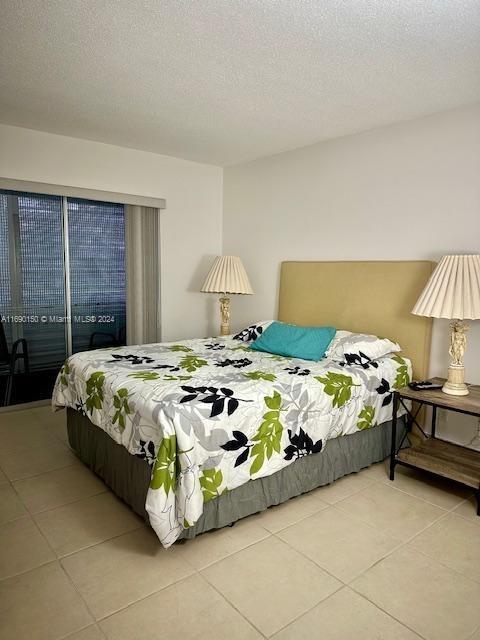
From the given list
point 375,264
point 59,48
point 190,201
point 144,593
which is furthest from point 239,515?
point 190,201

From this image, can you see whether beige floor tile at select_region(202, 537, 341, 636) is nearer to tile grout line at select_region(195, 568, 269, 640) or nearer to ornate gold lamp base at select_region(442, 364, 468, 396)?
tile grout line at select_region(195, 568, 269, 640)

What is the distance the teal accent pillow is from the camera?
10.3ft

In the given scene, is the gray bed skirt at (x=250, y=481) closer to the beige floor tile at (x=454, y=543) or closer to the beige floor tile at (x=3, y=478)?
the beige floor tile at (x=3, y=478)

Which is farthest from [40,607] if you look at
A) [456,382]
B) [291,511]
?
[456,382]

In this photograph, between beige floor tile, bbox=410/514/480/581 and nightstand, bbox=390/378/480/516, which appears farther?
nightstand, bbox=390/378/480/516

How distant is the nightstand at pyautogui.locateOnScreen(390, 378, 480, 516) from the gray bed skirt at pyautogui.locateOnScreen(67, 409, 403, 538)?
0.22m

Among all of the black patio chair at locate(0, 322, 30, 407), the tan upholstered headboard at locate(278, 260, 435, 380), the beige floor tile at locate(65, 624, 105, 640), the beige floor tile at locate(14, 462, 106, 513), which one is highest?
the tan upholstered headboard at locate(278, 260, 435, 380)

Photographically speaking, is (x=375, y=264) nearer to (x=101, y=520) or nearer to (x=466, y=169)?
(x=466, y=169)

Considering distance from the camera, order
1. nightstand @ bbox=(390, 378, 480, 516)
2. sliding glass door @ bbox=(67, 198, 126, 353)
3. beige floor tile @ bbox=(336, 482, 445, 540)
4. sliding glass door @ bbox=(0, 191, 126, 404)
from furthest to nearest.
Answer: sliding glass door @ bbox=(67, 198, 126, 353), sliding glass door @ bbox=(0, 191, 126, 404), nightstand @ bbox=(390, 378, 480, 516), beige floor tile @ bbox=(336, 482, 445, 540)

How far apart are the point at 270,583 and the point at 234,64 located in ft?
8.39

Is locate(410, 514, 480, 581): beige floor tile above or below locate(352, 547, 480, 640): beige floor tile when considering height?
above

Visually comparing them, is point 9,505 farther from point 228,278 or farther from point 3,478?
point 228,278

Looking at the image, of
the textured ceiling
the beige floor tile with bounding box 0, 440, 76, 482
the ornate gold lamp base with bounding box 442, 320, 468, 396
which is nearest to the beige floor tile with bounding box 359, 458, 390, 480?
the ornate gold lamp base with bounding box 442, 320, 468, 396

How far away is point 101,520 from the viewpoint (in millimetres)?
2328
